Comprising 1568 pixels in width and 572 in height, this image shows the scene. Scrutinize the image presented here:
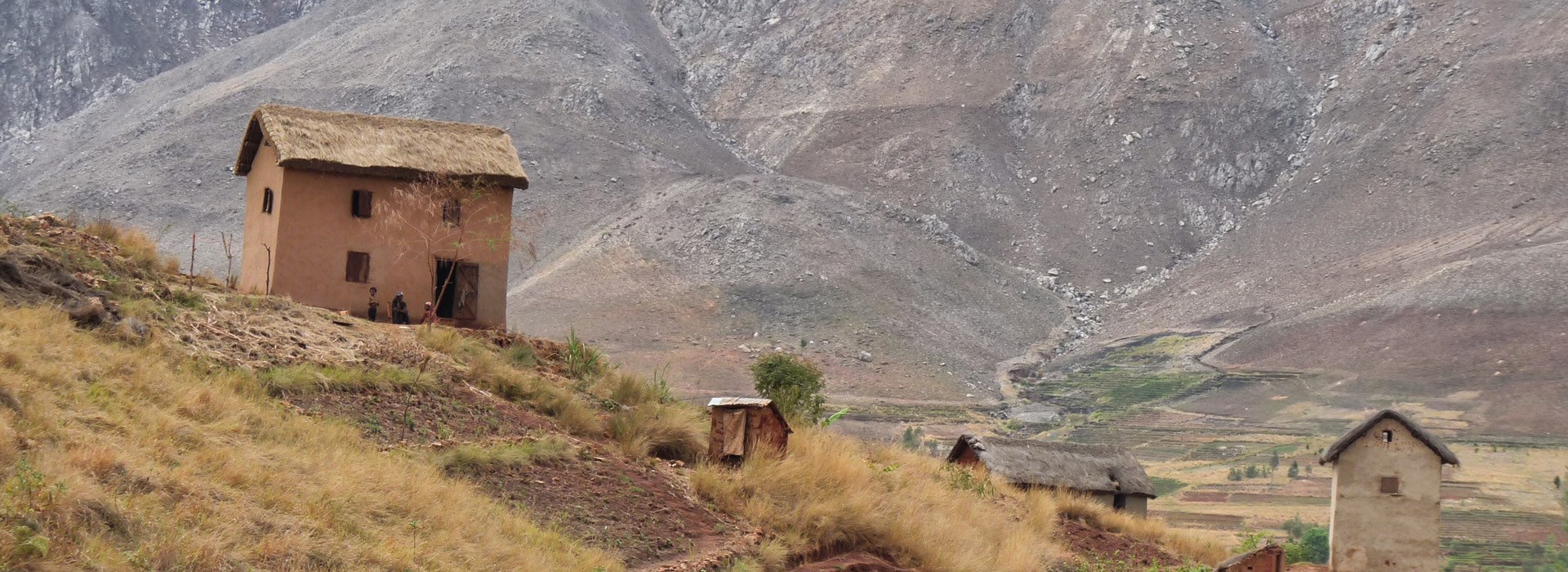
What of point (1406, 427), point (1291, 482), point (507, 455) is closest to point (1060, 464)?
point (1406, 427)

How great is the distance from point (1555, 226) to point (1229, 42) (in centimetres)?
3624

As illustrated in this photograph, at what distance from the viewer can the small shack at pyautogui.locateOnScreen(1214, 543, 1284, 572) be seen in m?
22.8

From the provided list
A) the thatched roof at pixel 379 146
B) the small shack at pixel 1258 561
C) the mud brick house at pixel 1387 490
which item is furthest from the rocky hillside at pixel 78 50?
the small shack at pixel 1258 561

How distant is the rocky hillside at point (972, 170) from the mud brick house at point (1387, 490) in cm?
6378

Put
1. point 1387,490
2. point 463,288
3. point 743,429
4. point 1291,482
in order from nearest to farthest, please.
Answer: point 743,429 → point 463,288 → point 1387,490 → point 1291,482

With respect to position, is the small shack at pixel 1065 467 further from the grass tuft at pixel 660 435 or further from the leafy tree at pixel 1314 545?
the grass tuft at pixel 660 435

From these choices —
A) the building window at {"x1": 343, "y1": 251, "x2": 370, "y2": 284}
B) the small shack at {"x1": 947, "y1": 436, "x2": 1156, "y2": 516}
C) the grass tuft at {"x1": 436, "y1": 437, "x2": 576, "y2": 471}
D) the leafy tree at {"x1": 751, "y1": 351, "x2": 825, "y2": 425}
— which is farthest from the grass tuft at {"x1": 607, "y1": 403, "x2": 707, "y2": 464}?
the small shack at {"x1": 947, "y1": 436, "x2": 1156, "y2": 516}

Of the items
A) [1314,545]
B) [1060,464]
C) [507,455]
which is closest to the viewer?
[507,455]

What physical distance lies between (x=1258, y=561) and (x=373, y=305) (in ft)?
41.2

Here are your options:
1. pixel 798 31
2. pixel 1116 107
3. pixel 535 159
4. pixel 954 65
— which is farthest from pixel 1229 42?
pixel 535 159

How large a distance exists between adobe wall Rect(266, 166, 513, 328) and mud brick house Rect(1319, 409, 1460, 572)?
1268 cm

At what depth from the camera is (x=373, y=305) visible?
23.5 m

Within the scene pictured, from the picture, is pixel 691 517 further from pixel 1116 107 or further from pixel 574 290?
pixel 1116 107

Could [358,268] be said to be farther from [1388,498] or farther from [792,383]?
[792,383]
